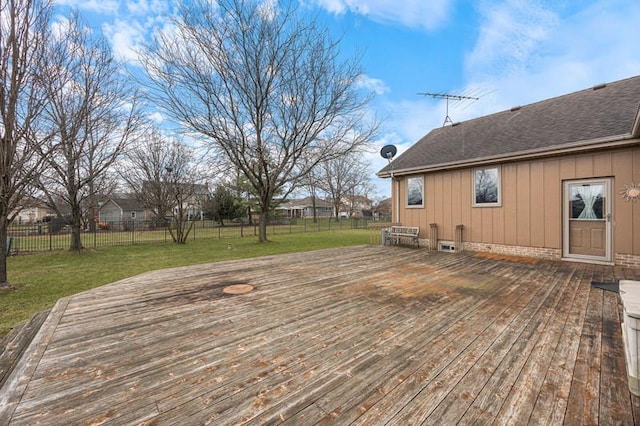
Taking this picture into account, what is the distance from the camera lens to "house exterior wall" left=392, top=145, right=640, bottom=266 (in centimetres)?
549

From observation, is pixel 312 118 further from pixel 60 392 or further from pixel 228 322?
pixel 60 392

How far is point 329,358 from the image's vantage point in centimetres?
219

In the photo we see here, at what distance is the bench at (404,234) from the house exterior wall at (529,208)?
0.27m

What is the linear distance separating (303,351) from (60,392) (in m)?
1.70

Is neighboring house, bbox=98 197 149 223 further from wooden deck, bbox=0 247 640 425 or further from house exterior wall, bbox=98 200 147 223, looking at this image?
wooden deck, bbox=0 247 640 425

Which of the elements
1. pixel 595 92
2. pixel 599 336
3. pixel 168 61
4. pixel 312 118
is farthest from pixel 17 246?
pixel 595 92

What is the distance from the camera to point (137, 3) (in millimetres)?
7668

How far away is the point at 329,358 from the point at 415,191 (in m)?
8.05

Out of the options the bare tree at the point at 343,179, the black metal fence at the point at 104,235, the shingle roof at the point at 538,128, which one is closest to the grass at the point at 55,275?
the black metal fence at the point at 104,235

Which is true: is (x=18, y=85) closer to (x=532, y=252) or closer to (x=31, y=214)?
(x=532, y=252)

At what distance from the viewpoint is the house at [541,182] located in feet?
18.3

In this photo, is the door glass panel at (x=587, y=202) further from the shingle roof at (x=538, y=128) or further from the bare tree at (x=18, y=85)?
the bare tree at (x=18, y=85)

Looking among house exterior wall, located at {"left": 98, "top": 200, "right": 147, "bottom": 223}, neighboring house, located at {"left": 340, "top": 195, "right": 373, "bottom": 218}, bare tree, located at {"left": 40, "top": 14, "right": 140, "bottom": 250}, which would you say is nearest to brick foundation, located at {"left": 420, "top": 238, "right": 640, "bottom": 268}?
bare tree, located at {"left": 40, "top": 14, "right": 140, "bottom": 250}

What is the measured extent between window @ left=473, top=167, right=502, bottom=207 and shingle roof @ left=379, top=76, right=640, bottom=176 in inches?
20.4
